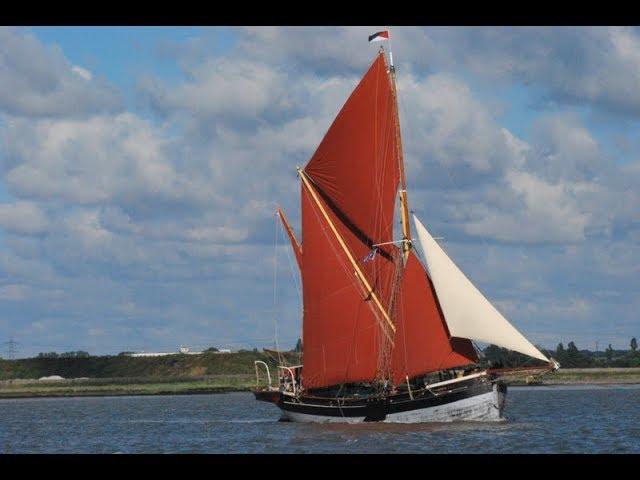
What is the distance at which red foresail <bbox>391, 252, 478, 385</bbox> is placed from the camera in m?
70.2

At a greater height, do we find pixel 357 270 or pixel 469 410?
pixel 357 270

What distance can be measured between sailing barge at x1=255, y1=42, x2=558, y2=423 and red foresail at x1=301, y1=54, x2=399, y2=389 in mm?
62

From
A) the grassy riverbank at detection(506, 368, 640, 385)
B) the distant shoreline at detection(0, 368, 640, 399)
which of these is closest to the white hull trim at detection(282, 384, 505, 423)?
the distant shoreline at detection(0, 368, 640, 399)

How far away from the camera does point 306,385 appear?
78.8 meters

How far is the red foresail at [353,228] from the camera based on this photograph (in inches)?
2886

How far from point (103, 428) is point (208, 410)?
92.8 feet

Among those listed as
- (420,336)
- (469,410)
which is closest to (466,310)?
(420,336)

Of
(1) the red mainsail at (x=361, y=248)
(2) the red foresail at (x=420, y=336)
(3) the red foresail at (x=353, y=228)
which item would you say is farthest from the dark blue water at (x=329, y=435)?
(3) the red foresail at (x=353, y=228)

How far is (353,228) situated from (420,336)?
8.20m

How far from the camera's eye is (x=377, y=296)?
73.8 m

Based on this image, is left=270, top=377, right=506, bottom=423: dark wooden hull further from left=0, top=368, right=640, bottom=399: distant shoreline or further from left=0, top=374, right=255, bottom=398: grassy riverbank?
left=0, top=374, right=255, bottom=398: grassy riverbank

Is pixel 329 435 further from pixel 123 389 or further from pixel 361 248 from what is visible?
pixel 123 389

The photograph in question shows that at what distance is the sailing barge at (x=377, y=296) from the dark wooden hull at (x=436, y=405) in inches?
2.3
